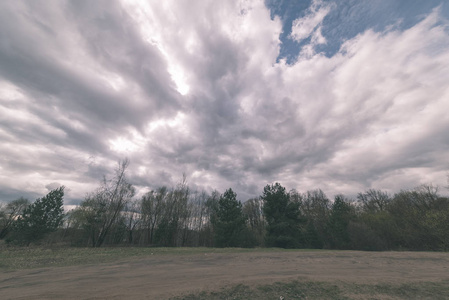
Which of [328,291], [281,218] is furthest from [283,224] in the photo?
[328,291]

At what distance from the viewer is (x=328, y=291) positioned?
7.69 meters

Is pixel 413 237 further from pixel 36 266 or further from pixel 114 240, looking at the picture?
pixel 114 240

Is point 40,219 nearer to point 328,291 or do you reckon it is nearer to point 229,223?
point 229,223

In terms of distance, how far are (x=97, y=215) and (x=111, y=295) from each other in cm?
3365

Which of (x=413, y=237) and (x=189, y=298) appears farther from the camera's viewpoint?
(x=413, y=237)

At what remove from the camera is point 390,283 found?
331 inches

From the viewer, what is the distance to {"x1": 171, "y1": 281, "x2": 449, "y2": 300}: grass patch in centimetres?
725

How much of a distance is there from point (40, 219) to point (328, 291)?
48483mm

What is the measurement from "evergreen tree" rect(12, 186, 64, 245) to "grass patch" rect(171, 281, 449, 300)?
43979 millimetres

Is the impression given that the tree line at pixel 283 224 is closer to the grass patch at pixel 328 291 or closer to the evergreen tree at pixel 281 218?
the evergreen tree at pixel 281 218

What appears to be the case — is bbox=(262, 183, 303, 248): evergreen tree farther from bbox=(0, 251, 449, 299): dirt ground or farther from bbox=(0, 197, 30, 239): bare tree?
bbox=(0, 197, 30, 239): bare tree

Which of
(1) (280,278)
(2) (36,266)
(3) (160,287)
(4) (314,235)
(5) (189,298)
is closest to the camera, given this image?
(5) (189,298)

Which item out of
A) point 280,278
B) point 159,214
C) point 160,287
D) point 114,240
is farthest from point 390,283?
point 114,240

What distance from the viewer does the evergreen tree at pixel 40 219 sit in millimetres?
33344
